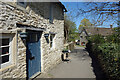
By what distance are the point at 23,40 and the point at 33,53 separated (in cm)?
121

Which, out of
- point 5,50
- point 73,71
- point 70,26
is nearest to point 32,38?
point 5,50

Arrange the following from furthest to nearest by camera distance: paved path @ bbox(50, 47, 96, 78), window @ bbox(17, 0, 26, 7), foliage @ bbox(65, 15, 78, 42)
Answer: foliage @ bbox(65, 15, 78, 42)
paved path @ bbox(50, 47, 96, 78)
window @ bbox(17, 0, 26, 7)

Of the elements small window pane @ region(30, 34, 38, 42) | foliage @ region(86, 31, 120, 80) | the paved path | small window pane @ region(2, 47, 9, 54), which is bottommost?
the paved path

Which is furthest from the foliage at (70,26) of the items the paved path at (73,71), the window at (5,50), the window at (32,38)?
the window at (5,50)

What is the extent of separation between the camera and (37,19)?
5.17m

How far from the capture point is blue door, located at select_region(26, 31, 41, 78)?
463 centimetres

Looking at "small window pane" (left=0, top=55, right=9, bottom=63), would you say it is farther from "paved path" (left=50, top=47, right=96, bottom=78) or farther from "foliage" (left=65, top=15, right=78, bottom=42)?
"foliage" (left=65, top=15, right=78, bottom=42)

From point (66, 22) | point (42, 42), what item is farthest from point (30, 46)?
point (66, 22)

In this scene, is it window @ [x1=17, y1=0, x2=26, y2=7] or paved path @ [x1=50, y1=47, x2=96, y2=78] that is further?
paved path @ [x1=50, y1=47, x2=96, y2=78]

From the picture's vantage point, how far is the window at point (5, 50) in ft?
10.6

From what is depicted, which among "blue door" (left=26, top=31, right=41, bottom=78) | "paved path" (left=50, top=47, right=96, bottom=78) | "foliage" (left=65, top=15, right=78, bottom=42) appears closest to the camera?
"blue door" (left=26, top=31, right=41, bottom=78)

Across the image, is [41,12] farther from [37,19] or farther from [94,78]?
[94,78]

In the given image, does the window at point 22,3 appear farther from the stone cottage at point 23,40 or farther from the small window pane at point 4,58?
the small window pane at point 4,58

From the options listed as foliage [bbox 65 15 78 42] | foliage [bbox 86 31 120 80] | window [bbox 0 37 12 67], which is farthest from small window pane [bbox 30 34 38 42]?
foliage [bbox 65 15 78 42]
